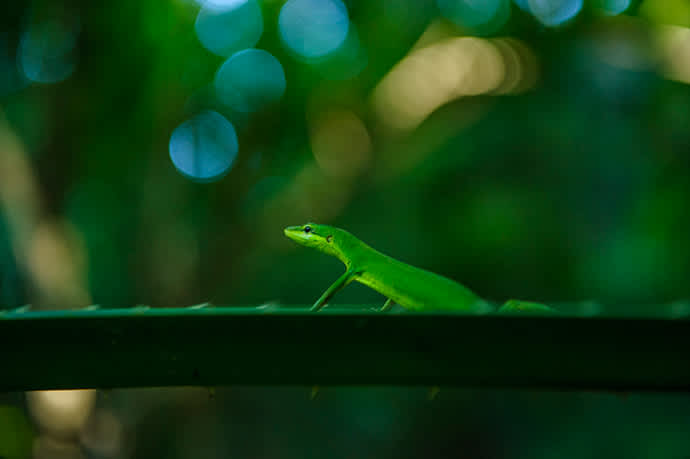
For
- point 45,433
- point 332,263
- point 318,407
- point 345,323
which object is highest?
point 345,323

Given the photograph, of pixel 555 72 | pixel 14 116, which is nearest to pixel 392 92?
pixel 555 72

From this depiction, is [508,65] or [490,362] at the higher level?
[508,65]

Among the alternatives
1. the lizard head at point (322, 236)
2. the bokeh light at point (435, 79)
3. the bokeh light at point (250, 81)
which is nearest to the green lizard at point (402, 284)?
the lizard head at point (322, 236)

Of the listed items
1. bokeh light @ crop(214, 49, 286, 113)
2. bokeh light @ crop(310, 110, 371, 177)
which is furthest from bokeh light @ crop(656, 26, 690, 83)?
bokeh light @ crop(214, 49, 286, 113)

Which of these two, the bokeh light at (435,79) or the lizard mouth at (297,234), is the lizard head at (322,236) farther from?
the bokeh light at (435,79)

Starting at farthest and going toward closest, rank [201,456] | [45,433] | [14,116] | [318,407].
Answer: [318,407], [201,456], [14,116], [45,433]

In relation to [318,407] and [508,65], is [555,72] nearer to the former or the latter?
[508,65]

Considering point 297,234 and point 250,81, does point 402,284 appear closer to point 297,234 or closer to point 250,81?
point 297,234
